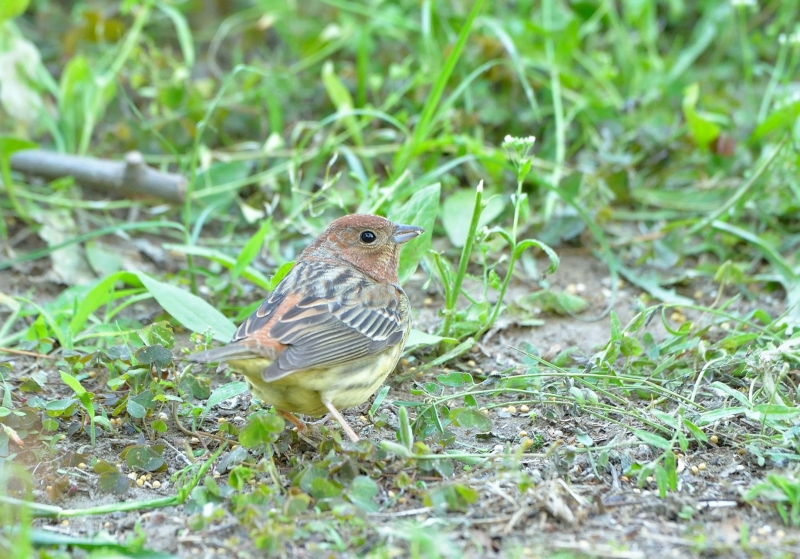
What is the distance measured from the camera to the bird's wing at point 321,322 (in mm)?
3410

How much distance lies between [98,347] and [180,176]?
1.45 metres

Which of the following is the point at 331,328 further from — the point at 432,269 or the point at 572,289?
the point at 572,289

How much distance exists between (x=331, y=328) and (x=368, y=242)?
0.66 meters

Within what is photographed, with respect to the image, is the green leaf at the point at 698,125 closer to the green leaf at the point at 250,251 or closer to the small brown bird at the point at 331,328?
the small brown bird at the point at 331,328

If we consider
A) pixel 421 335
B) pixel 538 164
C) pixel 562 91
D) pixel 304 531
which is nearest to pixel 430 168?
pixel 538 164

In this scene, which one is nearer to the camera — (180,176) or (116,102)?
(180,176)

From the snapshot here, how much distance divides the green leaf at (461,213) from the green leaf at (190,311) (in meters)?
1.42

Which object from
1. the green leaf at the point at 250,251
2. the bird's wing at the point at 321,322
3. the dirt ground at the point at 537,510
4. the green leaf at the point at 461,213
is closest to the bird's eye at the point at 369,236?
the bird's wing at the point at 321,322

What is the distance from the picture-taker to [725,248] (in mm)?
5371

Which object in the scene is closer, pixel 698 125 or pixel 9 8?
pixel 9 8

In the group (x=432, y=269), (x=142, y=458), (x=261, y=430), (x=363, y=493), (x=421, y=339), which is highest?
(x=432, y=269)

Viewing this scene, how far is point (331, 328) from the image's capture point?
12.1ft

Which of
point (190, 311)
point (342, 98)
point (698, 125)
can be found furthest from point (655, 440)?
point (342, 98)

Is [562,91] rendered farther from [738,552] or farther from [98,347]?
[738,552]
